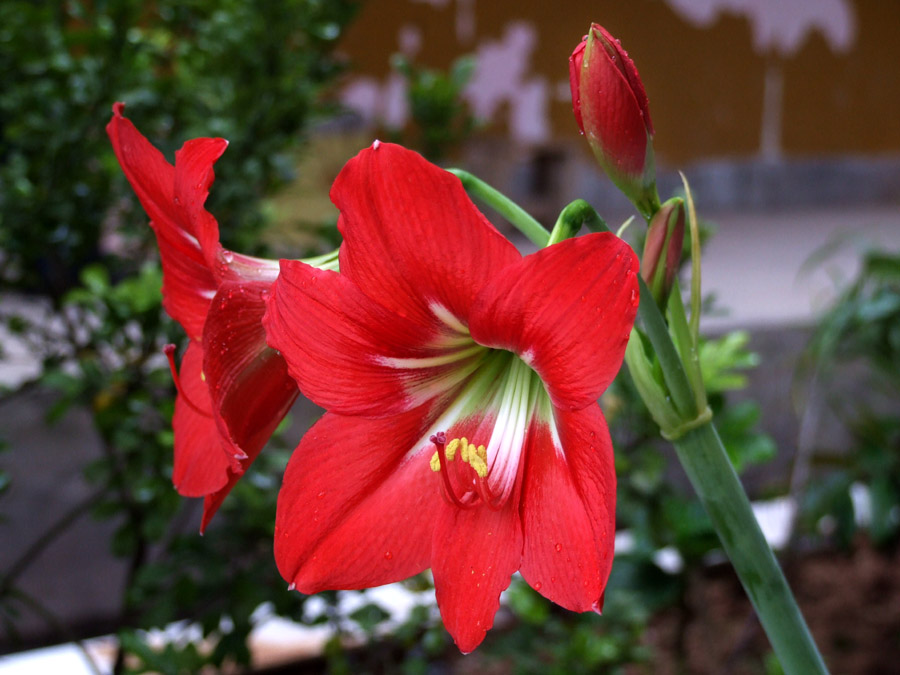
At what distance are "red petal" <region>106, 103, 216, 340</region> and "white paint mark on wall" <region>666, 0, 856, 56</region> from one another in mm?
5596

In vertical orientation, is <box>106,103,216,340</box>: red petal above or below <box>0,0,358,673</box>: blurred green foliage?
above

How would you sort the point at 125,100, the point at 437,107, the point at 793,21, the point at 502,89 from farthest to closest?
the point at 793,21
the point at 502,89
the point at 437,107
the point at 125,100

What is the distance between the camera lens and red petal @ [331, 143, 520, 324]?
33 centimetres

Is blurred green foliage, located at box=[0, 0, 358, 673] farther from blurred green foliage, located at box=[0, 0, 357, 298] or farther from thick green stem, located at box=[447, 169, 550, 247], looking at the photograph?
thick green stem, located at box=[447, 169, 550, 247]

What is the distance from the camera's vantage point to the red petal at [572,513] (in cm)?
34

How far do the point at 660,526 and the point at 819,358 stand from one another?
52 cm

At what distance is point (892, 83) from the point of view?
20.5 feet

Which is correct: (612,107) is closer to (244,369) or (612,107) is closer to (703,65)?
(244,369)

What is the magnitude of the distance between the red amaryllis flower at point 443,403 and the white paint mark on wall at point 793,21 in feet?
18.4

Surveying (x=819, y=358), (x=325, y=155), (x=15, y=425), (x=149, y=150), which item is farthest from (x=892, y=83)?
(x=149, y=150)

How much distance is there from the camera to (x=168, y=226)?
42cm

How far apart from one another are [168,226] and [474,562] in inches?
9.0

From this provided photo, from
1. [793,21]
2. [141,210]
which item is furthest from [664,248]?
[793,21]

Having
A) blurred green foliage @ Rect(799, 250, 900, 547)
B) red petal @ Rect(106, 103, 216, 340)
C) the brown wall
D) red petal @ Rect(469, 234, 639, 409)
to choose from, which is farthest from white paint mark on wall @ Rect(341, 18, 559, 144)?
red petal @ Rect(469, 234, 639, 409)
